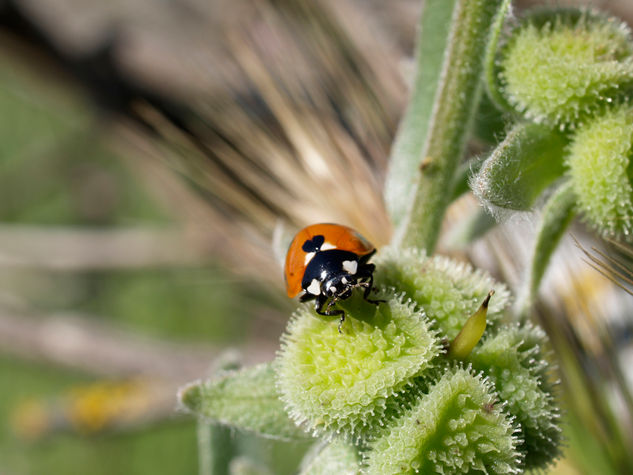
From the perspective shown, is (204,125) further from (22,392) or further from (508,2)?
(22,392)

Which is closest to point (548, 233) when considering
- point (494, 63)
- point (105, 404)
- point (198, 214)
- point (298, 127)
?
point (494, 63)

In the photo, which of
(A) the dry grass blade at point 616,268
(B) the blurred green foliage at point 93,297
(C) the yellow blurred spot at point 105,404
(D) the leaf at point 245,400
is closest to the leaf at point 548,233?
(A) the dry grass blade at point 616,268

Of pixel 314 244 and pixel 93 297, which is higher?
pixel 93 297

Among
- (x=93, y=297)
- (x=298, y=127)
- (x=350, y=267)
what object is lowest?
(x=350, y=267)

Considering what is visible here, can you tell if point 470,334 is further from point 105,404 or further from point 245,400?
point 105,404

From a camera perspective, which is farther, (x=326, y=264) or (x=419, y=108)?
(x=419, y=108)

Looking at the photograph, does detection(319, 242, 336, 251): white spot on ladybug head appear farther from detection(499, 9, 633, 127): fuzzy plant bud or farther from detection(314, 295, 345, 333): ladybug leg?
detection(499, 9, 633, 127): fuzzy plant bud

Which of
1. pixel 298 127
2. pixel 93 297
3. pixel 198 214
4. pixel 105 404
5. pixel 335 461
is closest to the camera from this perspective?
pixel 335 461

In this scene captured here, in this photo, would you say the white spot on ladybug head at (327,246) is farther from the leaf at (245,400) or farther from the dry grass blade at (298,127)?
the dry grass blade at (298,127)

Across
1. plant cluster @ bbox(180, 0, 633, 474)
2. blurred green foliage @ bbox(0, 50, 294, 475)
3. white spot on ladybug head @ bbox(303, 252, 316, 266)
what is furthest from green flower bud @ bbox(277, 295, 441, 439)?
blurred green foliage @ bbox(0, 50, 294, 475)
